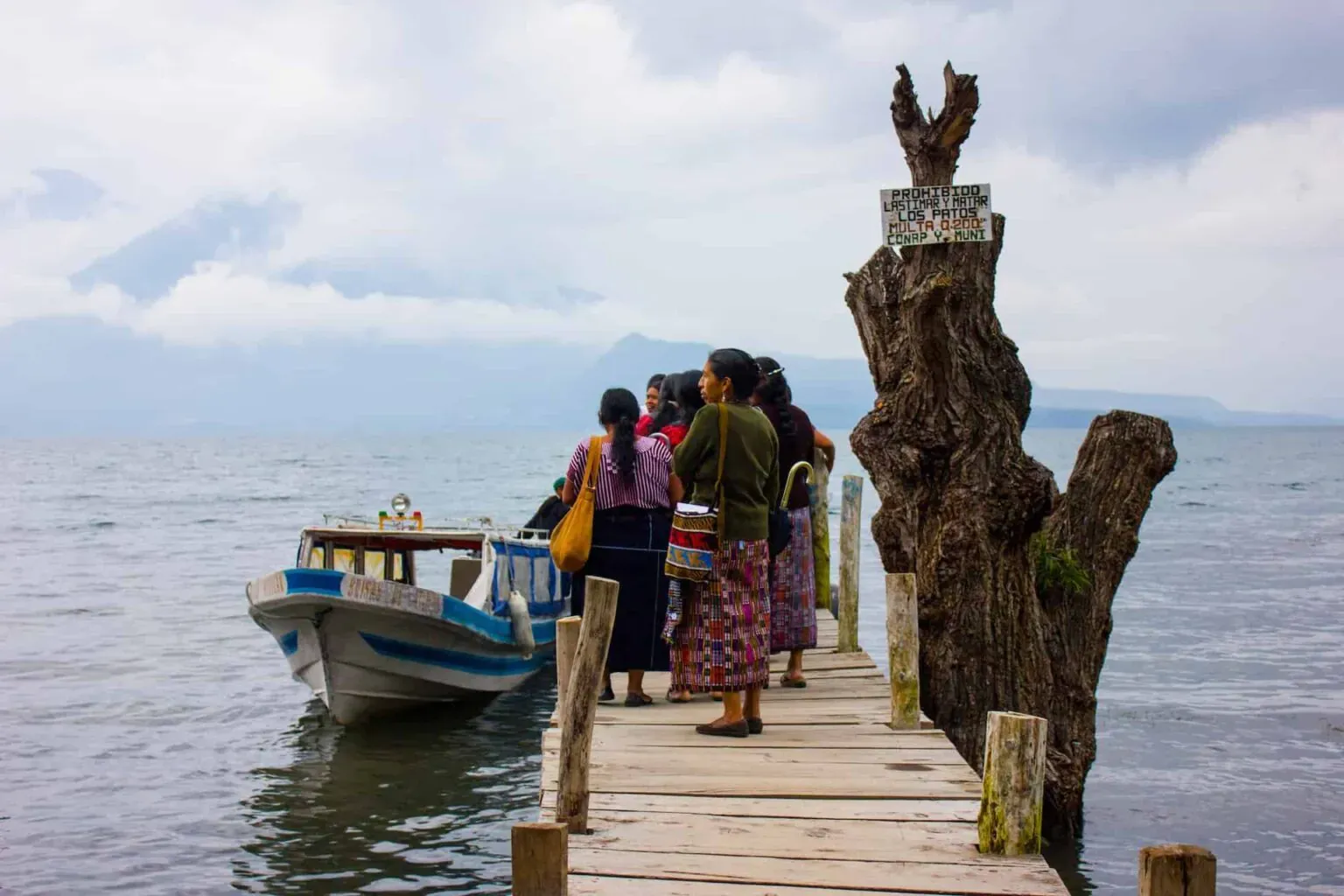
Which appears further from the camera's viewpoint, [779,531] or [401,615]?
[401,615]

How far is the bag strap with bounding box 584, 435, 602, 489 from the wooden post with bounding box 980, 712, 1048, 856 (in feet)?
10.8

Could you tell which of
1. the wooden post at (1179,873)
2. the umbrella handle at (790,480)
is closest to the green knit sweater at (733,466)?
the umbrella handle at (790,480)

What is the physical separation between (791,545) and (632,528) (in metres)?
1.26

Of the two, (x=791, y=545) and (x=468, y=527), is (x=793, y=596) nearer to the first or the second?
(x=791, y=545)

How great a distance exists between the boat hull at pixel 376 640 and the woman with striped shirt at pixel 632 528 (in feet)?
14.9

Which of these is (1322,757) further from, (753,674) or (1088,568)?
(753,674)

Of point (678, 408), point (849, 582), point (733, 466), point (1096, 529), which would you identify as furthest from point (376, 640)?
point (733, 466)

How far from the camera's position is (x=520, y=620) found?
14.6 metres

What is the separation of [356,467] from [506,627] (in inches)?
3666

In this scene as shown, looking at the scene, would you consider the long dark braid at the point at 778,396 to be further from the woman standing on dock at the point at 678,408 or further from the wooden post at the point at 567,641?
the wooden post at the point at 567,641

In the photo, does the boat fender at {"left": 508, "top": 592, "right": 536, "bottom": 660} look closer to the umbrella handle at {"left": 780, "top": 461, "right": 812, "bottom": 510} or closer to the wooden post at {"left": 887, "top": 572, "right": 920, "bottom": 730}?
the umbrella handle at {"left": 780, "top": 461, "right": 812, "bottom": 510}

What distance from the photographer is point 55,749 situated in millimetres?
13695

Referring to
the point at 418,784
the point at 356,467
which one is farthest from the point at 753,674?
the point at 356,467

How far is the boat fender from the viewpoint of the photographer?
14.4m
